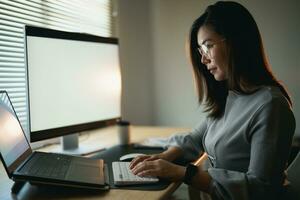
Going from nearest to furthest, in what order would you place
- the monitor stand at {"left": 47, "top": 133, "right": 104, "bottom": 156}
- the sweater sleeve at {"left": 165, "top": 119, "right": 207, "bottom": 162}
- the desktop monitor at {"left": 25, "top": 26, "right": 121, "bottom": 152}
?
the desktop monitor at {"left": 25, "top": 26, "right": 121, "bottom": 152}, the sweater sleeve at {"left": 165, "top": 119, "right": 207, "bottom": 162}, the monitor stand at {"left": 47, "top": 133, "right": 104, "bottom": 156}

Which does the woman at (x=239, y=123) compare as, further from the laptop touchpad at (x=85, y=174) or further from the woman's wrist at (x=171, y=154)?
the laptop touchpad at (x=85, y=174)

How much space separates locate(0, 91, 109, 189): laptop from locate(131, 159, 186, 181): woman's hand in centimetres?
14

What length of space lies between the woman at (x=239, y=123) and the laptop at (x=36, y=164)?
6.7 inches

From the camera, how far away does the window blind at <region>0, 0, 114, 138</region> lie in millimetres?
1587

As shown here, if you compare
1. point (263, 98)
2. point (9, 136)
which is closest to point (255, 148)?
point (263, 98)

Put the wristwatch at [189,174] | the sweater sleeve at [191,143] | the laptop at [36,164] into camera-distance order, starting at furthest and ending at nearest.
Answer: the sweater sleeve at [191,143]
the wristwatch at [189,174]
the laptop at [36,164]

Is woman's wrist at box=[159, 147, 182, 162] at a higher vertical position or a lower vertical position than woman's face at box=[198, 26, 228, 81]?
lower

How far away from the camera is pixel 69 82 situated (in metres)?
1.57

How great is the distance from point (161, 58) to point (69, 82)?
1292 millimetres

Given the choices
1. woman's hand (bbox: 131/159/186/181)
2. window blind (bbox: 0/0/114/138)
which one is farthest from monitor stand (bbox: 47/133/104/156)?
woman's hand (bbox: 131/159/186/181)

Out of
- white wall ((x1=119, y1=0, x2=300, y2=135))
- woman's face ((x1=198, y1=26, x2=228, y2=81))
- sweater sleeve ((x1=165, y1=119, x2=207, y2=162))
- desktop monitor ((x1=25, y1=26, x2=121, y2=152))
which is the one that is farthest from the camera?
white wall ((x1=119, y1=0, x2=300, y2=135))

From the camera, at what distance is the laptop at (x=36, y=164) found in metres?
1.02

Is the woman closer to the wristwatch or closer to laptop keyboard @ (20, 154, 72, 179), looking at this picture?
the wristwatch

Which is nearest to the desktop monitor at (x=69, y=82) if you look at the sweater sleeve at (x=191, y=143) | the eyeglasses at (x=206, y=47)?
the sweater sleeve at (x=191, y=143)
